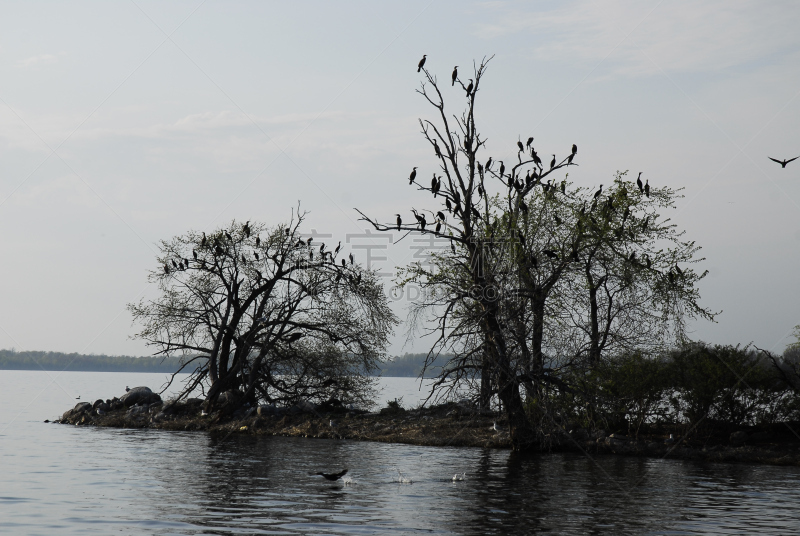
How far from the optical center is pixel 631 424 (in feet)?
88.7

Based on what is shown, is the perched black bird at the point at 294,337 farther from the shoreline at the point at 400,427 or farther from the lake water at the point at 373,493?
the lake water at the point at 373,493

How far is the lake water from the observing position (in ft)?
43.2

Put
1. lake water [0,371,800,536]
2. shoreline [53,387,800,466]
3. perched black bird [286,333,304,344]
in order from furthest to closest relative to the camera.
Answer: perched black bird [286,333,304,344], shoreline [53,387,800,466], lake water [0,371,800,536]

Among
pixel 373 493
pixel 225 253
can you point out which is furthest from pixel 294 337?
pixel 373 493

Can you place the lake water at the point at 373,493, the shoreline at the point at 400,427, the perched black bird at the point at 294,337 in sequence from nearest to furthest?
the lake water at the point at 373,493
the shoreline at the point at 400,427
the perched black bird at the point at 294,337

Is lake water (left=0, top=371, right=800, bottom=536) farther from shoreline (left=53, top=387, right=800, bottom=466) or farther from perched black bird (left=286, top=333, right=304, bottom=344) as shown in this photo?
perched black bird (left=286, top=333, right=304, bottom=344)

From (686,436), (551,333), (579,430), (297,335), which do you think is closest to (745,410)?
(686,436)

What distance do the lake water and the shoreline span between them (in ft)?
4.83

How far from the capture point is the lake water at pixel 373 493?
1318 centimetres

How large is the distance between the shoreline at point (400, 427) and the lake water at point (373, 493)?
57.9 inches

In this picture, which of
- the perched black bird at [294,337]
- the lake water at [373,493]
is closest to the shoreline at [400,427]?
the lake water at [373,493]

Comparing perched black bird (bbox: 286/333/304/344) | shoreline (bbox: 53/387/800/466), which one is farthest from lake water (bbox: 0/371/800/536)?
perched black bird (bbox: 286/333/304/344)

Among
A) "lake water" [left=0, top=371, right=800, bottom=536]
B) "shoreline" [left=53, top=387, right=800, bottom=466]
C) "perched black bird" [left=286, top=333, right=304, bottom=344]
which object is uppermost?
"perched black bird" [left=286, top=333, right=304, bottom=344]

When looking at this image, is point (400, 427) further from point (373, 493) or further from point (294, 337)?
point (373, 493)
